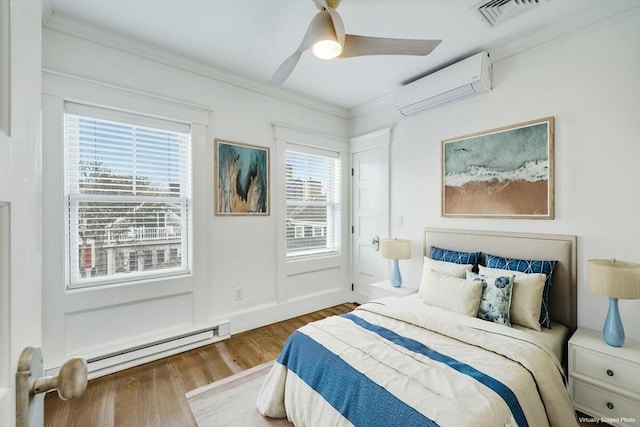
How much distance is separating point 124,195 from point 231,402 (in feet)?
6.11

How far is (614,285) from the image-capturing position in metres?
1.72

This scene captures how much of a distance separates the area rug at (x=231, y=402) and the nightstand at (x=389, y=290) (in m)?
1.41

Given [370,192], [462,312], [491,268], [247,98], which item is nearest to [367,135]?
[370,192]

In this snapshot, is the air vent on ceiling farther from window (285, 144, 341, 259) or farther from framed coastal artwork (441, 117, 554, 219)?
window (285, 144, 341, 259)

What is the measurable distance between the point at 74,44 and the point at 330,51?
2.04 meters

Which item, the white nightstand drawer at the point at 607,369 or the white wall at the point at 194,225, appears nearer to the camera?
the white nightstand drawer at the point at 607,369

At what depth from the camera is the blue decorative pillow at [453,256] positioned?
2572mm

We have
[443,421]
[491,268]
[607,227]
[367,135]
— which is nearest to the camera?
[443,421]

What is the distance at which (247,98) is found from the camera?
311cm

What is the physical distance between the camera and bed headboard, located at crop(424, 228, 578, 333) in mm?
2156

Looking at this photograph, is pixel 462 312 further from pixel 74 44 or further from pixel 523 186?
pixel 74 44

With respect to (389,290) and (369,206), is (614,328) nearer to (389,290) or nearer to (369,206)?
(389,290)

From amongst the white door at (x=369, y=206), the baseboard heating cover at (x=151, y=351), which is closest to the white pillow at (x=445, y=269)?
the white door at (x=369, y=206)

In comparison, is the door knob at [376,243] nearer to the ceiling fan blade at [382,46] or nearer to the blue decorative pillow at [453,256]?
the blue decorative pillow at [453,256]
